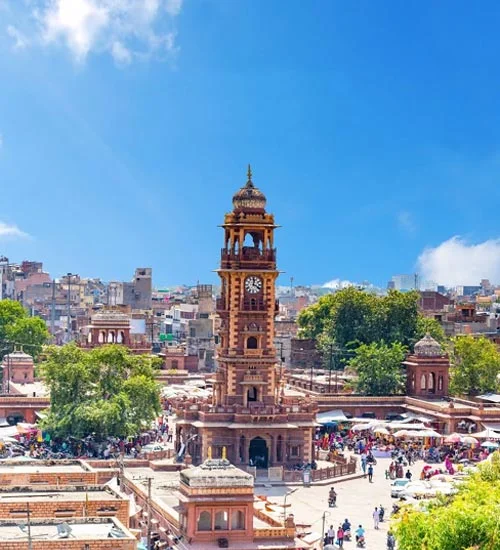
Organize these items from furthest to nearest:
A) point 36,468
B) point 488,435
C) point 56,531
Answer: point 488,435 → point 36,468 → point 56,531

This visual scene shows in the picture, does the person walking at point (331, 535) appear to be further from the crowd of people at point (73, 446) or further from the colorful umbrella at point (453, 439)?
the colorful umbrella at point (453, 439)

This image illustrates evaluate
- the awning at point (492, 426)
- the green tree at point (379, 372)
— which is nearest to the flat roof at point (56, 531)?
the awning at point (492, 426)

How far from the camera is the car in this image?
172 feet

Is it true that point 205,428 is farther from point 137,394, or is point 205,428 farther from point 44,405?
point 44,405

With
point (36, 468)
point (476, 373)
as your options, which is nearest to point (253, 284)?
point (36, 468)

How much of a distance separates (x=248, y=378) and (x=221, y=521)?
24308 millimetres

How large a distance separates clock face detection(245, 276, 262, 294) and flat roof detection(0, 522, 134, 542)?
2930 centimetres

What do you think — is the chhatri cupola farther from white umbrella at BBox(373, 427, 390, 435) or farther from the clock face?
the clock face

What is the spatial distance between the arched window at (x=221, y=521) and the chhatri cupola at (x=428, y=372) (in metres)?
37.7

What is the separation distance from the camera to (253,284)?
209 ft

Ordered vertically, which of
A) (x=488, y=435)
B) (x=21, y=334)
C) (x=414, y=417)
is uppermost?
(x=21, y=334)

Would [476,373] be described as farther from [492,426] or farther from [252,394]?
[252,394]

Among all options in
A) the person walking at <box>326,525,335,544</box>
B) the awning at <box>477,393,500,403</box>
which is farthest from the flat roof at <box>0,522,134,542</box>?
the awning at <box>477,393,500,403</box>

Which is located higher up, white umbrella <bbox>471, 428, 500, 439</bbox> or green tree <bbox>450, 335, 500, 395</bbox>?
green tree <bbox>450, 335, 500, 395</bbox>
